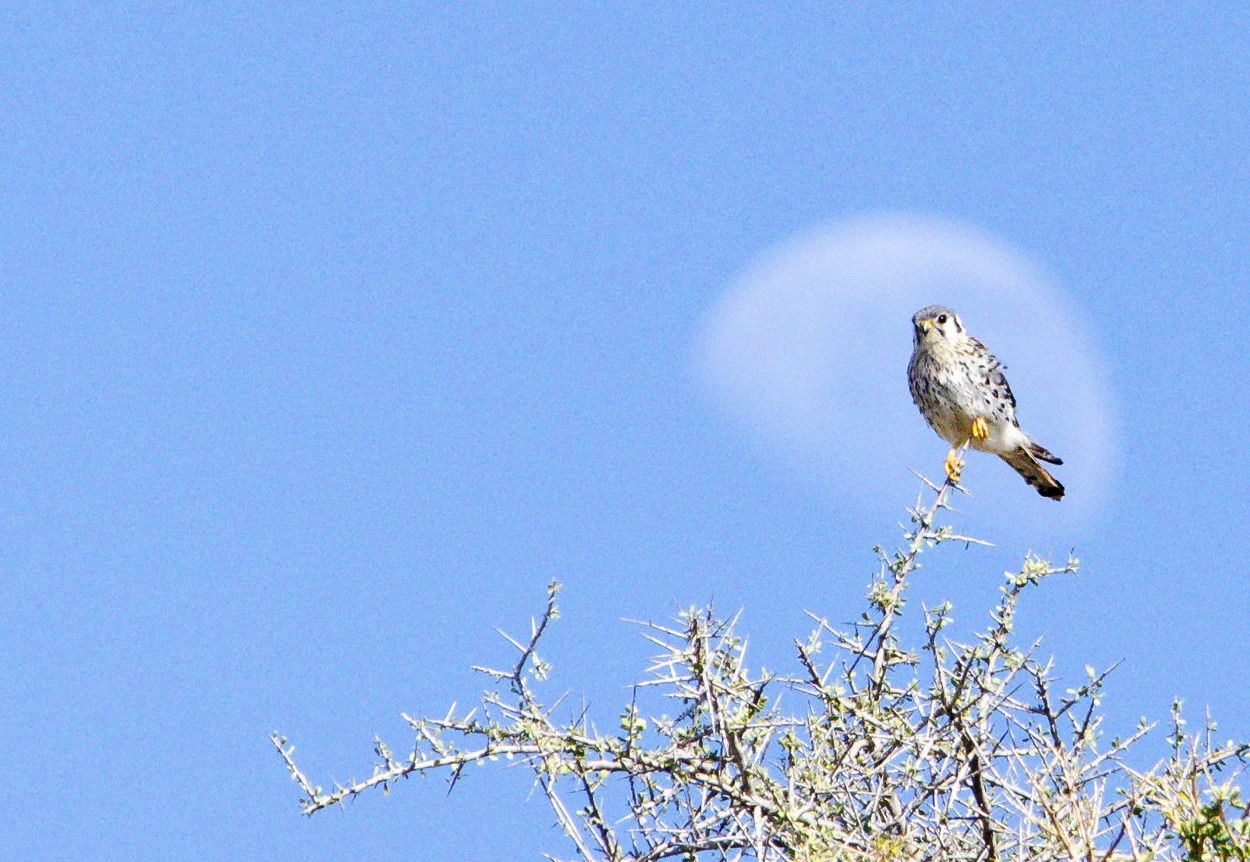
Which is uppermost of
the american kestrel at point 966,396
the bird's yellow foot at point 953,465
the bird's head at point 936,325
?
the bird's head at point 936,325

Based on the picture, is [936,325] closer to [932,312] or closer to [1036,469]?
[932,312]

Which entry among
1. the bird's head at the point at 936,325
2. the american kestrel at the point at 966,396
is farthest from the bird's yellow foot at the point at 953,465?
the bird's head at the point at 936,325

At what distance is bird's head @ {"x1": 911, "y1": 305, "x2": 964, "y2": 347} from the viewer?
856 centimetres

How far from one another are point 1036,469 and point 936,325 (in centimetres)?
103

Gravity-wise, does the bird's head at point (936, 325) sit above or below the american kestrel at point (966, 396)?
above

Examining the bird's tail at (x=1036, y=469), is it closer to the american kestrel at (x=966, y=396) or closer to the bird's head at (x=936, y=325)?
the american kestrel at (x=966, y=396)

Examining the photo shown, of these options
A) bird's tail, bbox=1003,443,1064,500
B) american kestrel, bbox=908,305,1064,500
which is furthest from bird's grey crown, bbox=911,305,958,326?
bird's tail, bbox=1003,443,1064,500

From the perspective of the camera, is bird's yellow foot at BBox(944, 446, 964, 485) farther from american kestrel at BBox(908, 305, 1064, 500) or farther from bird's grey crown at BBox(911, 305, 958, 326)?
bird's grey crown at BBox(911, 305, 958, 326)

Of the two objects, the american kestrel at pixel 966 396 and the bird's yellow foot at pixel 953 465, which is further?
the american kestrel at pixel 966 396

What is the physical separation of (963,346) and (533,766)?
18.7 feet

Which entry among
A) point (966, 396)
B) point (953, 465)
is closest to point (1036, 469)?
point (966, 396)

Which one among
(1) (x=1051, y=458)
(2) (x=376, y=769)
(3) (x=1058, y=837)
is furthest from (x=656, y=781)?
(1) (x=1051, y=458)

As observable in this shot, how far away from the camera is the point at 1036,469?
813cm

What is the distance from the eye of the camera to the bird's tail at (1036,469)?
814 cm
